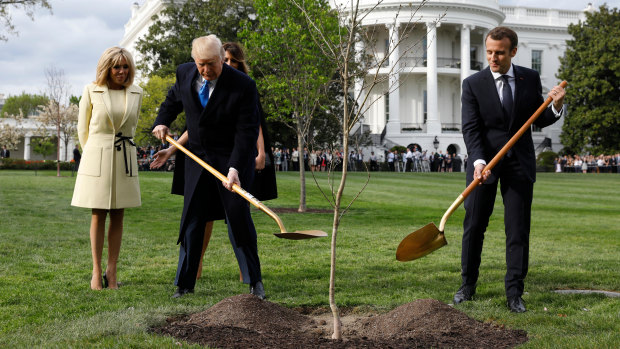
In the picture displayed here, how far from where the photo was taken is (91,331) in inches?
165

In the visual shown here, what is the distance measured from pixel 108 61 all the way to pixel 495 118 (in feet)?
10.8

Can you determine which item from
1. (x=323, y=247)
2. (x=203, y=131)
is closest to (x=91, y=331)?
(x=203, y=131)

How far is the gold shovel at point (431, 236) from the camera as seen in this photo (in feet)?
15.2

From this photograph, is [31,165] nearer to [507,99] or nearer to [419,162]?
[419,162]

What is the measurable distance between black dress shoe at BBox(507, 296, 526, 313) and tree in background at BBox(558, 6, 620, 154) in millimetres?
47271

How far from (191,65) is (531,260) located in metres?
4.80

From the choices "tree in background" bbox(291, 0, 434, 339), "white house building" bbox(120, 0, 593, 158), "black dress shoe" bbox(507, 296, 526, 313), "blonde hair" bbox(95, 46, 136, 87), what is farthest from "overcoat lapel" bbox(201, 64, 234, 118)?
"white house building" bbox(120, 0, 593, 158)

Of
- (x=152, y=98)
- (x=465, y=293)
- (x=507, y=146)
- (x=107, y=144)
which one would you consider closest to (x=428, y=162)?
(x=152, y=98)

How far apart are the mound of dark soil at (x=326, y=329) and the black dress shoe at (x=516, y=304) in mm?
526

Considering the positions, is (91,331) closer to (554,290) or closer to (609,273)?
(554,290)

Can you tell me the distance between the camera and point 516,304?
4996 millimetres

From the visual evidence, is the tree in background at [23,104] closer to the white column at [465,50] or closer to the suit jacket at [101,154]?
the white column at [465,50]

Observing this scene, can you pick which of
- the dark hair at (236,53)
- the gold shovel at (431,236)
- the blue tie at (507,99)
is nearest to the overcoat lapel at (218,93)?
the dark hair at (236,53)

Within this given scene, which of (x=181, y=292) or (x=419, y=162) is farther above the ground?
(x=419, y=162)
